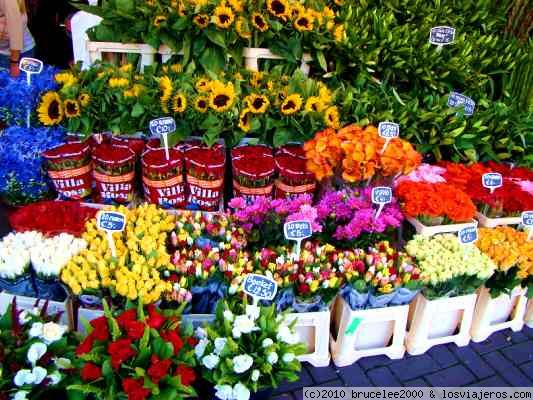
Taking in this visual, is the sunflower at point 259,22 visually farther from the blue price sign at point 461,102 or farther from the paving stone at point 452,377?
the paving stone at point 452,377

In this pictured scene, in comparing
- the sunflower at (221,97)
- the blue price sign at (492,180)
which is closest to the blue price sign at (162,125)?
the sunflower at (221,97)

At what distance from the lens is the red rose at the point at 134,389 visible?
174 cm

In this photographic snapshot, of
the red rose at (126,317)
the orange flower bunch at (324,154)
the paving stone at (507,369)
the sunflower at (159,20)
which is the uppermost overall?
the sunflower at (159,20)

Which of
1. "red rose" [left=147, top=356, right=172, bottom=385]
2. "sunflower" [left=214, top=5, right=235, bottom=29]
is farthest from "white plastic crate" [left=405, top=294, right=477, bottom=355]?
"sunflower" [left=214, top=5, right=235, bottom=29]

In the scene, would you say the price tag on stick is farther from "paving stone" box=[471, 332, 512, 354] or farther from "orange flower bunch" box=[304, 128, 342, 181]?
"paving stone" box=[471, 332, 512, 354]

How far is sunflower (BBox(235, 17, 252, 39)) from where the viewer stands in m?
3.07

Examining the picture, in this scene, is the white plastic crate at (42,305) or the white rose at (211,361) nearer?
the white rose at (211,361)

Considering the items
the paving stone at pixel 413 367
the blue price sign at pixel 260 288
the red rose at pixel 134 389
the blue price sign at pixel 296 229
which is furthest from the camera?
the paving stone at pixel 413 367

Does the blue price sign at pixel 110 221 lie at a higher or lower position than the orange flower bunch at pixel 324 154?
lower

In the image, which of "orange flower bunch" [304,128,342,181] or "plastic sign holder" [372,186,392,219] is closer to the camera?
"plastic sign holder" [372,186,392,219]

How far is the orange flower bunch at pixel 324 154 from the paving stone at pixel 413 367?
3.83 ft

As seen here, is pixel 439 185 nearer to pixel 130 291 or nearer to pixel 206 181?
pixel 206 181

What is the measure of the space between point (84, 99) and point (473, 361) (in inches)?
110

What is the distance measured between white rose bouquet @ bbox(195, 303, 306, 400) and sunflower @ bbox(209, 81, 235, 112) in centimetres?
129
